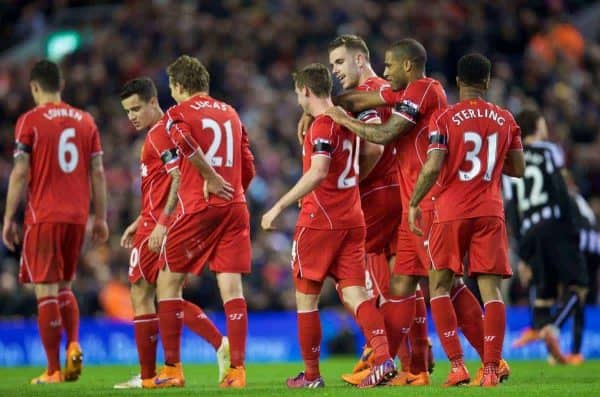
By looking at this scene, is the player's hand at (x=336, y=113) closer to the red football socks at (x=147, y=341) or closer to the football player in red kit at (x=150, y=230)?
the football player in red kit at (x=150, y=230)

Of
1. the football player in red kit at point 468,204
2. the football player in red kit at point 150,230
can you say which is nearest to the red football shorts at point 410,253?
the football player in red kit at point 468,204

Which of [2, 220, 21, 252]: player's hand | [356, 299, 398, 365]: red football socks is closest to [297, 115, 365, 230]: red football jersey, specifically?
[356, 299, 398, 365]: red football socks

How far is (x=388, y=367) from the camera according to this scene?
9523mm

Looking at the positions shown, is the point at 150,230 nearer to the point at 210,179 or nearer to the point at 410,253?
the point at 210,179

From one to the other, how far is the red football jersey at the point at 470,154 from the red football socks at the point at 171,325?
2.28 m

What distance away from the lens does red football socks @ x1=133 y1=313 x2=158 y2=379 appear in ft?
34.8

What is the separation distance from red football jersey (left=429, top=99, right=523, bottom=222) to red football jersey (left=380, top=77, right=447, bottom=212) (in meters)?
0.32

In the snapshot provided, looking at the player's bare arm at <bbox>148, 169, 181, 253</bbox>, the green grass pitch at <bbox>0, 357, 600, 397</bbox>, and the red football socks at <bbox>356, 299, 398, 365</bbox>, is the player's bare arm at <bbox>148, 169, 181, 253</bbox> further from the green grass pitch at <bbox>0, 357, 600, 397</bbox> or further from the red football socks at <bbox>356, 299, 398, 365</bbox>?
the red football socks at <bbox>356, 299, 398, 365</bbox>

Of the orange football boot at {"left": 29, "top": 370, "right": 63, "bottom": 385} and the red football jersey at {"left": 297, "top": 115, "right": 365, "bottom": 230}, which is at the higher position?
the red football jersey at {"left": 297, "top": 115, "right": 365, "bottom": 230}

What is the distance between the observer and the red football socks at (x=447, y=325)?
31.5ft

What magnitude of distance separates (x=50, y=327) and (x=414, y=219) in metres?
3.81

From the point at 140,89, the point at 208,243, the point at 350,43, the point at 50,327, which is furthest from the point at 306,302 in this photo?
the point at 50,327

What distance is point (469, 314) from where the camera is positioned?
405 inches

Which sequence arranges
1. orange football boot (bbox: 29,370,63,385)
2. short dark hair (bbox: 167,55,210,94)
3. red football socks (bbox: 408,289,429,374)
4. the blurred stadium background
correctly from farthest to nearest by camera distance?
1. the blurred stadium background
2. orange football boot (bbox: 29,370,63,385)
3. short dark hair (bbox: 167,55,210,94)
4. red football socks (bbox: 408,289,429,374)
